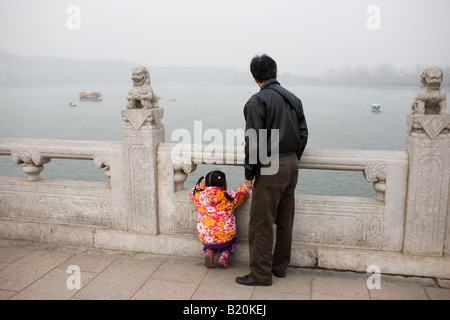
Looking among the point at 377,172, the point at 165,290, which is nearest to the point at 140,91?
the point at 165,290

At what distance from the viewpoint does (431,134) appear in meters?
3.04

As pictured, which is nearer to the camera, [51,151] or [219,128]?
[51,151]

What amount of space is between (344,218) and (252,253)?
2.78 ft

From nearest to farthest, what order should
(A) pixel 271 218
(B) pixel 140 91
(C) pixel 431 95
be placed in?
(A) pixel 271 218
(C) pixel 431 95
(B) pixel 140 91

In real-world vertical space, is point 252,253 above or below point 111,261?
above

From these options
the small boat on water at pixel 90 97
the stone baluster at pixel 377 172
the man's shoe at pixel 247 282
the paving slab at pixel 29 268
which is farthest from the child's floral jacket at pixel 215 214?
the small boat on water at pixel 90 97

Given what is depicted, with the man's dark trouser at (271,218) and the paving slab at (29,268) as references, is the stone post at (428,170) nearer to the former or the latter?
the man's dark trouser at (271,218)

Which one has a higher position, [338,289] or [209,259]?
[209,259]

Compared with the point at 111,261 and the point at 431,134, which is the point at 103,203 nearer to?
the point at 111,261

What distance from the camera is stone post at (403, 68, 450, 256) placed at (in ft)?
9.93

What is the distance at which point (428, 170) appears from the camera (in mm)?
3076

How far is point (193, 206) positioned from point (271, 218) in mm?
876

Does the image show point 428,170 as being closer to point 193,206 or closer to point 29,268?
A: point 193,206
